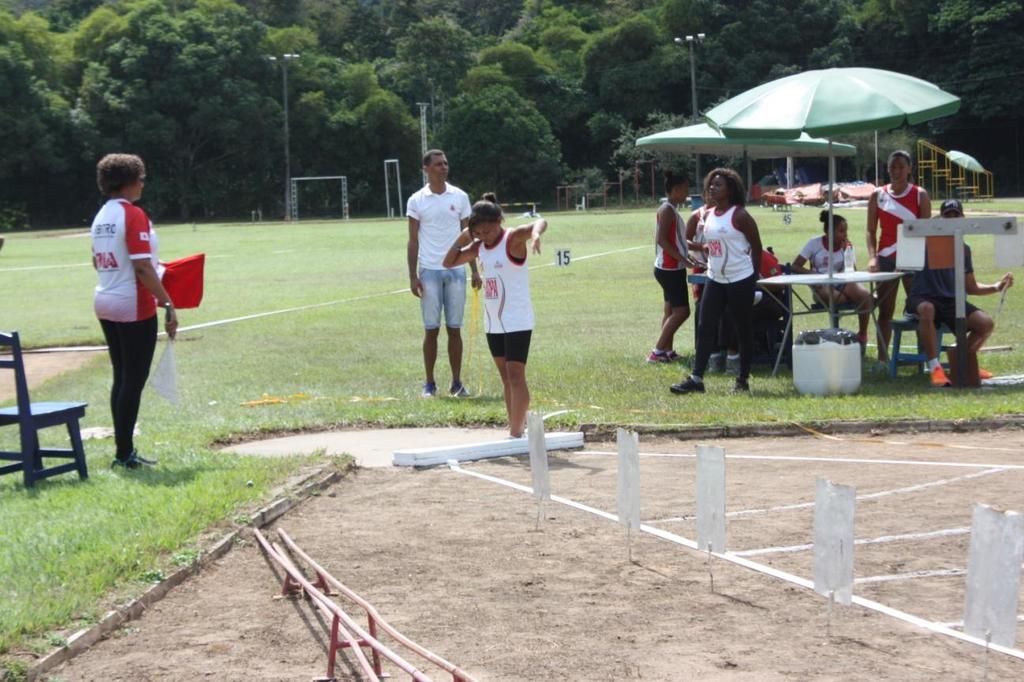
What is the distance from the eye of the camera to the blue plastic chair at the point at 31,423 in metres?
7.93

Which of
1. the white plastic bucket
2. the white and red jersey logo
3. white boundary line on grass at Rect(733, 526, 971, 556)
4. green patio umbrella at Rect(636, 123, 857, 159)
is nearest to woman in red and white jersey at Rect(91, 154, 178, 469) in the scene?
the white and red jersey logo

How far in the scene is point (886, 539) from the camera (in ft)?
21.4

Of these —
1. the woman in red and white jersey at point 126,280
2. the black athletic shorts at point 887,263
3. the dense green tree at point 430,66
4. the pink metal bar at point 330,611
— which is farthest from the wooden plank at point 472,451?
the dense green tree at point 430,66

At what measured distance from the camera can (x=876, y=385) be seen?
39.2 feet

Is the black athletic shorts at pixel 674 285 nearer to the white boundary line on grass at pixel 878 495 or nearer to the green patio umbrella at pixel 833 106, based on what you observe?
the green patio umbrella at pixel 833 106

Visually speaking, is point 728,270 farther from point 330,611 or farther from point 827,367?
point 330,611

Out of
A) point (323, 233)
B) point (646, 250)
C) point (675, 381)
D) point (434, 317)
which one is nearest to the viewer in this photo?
point (434, 317)

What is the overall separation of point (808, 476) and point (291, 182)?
8495cm

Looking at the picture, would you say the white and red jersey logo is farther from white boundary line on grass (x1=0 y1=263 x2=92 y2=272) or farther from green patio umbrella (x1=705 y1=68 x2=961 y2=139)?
white boundary line on grass (x1=0 y1=263 x2=92 y2=272)

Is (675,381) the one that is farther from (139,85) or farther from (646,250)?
(139,85)

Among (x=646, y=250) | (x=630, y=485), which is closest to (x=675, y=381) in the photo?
(x=630, y=485)

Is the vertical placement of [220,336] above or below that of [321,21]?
below

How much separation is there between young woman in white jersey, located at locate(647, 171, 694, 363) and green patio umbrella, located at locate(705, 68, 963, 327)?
92 centimetres

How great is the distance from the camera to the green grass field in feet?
21.1
